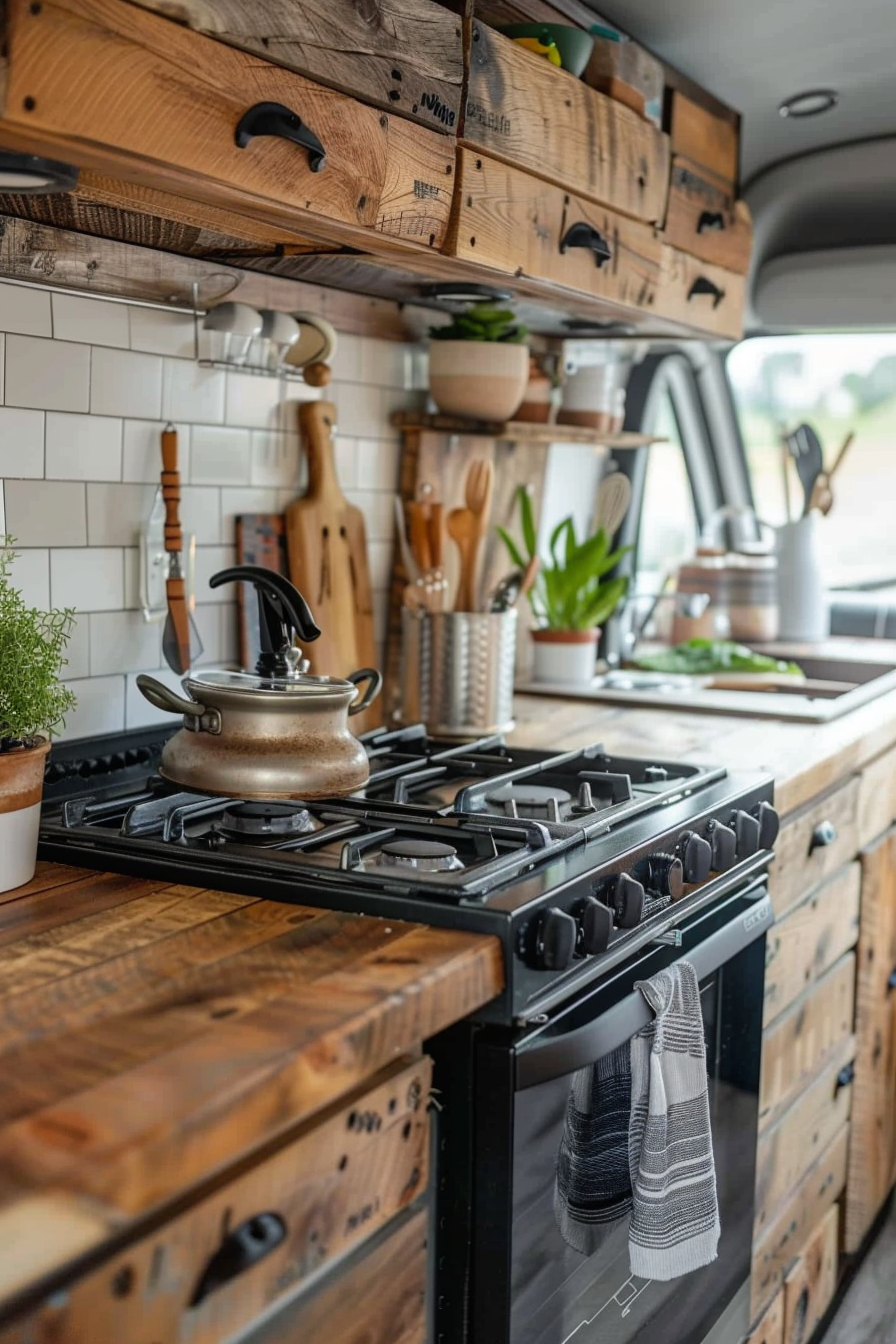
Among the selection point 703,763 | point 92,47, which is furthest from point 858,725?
point 92,47

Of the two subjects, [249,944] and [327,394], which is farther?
[327,394]

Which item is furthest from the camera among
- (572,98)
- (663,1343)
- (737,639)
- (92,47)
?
(737,639)

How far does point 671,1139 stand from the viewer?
160 centimetres

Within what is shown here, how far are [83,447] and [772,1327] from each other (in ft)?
5.82

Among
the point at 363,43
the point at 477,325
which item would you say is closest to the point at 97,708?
the point at 363,43

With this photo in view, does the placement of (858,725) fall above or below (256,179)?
below

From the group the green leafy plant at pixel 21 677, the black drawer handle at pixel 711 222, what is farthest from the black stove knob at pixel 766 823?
the black drawer handle at pixel 711 222

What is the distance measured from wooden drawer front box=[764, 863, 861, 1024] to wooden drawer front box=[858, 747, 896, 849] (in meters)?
0.09

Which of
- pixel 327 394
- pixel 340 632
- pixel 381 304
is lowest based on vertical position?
pixel 340 632

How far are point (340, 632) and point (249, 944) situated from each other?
1146mm

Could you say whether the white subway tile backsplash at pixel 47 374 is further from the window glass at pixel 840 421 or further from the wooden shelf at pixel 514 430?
the window glass at pixel 840 421

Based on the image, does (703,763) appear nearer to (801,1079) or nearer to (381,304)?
(801,1079)

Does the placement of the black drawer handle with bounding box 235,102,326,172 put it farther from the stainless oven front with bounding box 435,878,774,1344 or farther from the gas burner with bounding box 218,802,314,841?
the stainless oven front with bounding box 435,878,774,1344

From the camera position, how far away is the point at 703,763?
2.19m
